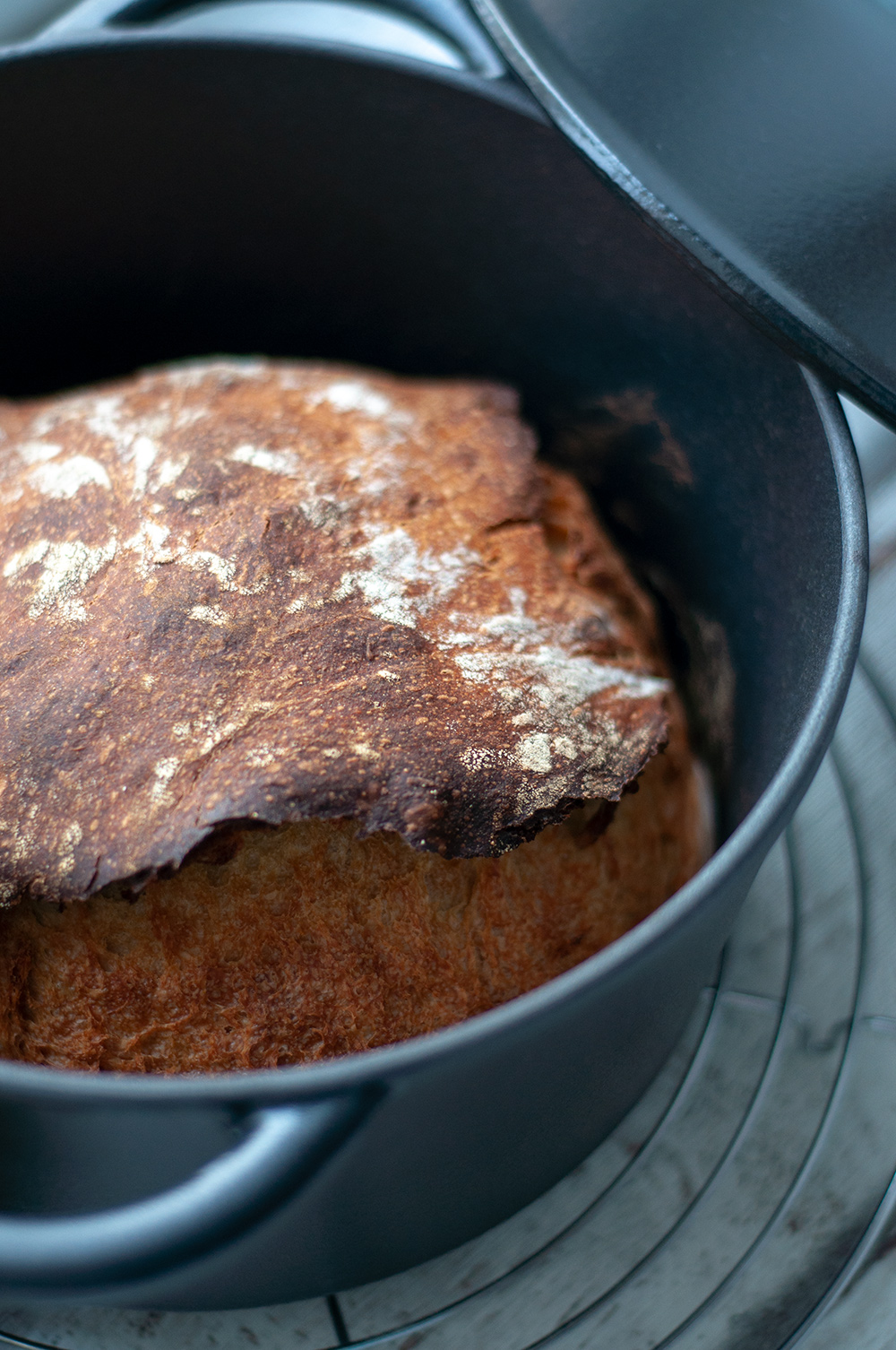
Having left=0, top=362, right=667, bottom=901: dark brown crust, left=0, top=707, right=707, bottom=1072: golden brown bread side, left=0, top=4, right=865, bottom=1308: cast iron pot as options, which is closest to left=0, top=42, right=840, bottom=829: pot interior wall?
left=0, top=4, right=865, bottom=1308: cast iron pot

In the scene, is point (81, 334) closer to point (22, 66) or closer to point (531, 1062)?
point (22, 66)

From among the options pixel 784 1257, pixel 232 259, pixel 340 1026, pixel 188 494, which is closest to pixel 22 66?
pixel 232 259

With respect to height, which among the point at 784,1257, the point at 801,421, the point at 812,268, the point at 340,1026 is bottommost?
the point at 784,1257

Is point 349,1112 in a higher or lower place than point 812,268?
lower

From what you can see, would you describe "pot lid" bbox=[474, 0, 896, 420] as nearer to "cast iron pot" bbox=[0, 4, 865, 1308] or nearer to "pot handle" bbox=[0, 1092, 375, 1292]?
"cast iron pot" bbox=[0, 4, 865, 1308]

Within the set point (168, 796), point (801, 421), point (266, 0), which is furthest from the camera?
point (266, 0)
